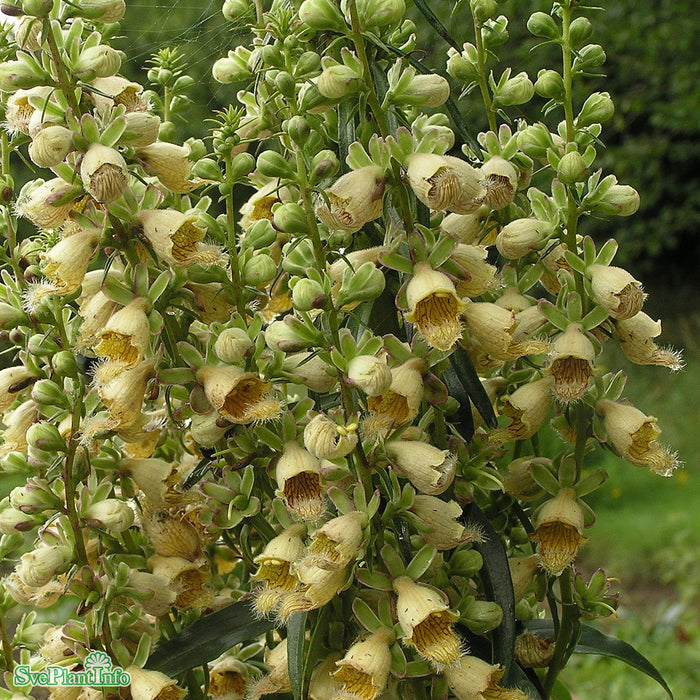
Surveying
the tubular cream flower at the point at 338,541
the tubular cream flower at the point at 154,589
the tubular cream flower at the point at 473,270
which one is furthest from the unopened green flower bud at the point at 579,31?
the tubular cream flower at the point at 154,589

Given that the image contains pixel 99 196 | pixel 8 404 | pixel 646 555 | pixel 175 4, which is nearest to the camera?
pixel 99 196

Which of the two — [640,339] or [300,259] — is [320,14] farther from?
[640,339]

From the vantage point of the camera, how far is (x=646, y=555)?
3238 millimetres

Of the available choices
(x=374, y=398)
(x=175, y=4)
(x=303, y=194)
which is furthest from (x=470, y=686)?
(x=175, y=4)

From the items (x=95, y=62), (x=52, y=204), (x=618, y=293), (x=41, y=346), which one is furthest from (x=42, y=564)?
(x=618, y=293)

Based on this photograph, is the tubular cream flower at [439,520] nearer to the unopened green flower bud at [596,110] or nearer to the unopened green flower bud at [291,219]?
the unopened green flower bud at [291,219]

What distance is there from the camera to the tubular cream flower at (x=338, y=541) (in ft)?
1.95

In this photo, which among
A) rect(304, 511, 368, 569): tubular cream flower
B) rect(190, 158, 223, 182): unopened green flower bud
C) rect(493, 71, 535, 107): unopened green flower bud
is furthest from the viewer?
rect(493, 71, 535, 107): unopened green flower bud

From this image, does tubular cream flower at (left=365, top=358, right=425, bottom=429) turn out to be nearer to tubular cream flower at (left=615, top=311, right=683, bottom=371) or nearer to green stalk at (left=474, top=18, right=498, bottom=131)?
tubular cream flower at (left=615, top=311, right=683, bottom=371)

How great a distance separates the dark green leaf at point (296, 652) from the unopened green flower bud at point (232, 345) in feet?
0.61

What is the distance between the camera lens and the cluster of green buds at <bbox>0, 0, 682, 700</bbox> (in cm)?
63

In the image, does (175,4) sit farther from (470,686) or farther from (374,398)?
(470,686)

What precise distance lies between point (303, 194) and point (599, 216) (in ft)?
0.86

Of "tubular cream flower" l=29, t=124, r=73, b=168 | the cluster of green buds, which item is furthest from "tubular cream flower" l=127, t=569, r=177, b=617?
"tubular cream flower" l=29, t=124, r=73, b=168
